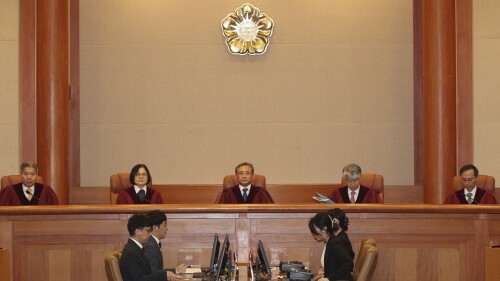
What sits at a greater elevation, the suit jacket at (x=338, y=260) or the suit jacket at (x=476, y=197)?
the suit jacket at (x=476, y=197)

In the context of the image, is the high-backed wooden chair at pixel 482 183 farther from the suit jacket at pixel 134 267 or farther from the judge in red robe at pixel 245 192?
the suit jacket at pixel 134 267

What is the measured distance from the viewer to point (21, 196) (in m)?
7.61

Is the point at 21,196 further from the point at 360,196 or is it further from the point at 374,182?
the point at 374,182

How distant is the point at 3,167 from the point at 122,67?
5.26 feet

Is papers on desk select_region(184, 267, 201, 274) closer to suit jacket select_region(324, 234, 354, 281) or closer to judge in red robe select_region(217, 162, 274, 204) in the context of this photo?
suit jacket select_region(324, 234, 354, 281)

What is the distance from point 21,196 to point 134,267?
2.98m

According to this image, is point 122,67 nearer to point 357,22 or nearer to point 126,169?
point 126,169

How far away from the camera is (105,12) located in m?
9.12

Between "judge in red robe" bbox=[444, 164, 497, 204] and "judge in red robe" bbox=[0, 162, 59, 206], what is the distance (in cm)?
355

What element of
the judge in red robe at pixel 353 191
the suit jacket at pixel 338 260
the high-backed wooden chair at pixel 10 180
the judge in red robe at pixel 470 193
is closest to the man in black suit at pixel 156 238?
the suit jacket at pixel 338 260

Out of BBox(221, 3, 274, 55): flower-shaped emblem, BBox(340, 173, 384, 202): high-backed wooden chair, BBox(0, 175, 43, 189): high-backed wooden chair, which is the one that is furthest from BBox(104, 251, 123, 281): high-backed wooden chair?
BBox(221, 3, 274, 55): flower-shaped emblem

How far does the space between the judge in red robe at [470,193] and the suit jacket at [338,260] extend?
249 centimetres

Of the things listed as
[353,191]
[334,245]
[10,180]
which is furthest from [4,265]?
[353,191]

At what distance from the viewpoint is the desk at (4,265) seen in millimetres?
6129
